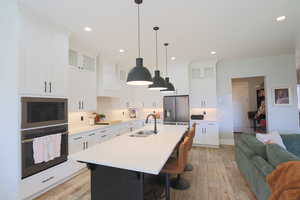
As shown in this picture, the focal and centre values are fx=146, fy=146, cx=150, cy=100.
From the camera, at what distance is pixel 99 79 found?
4152mm

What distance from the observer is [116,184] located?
5.31 feet

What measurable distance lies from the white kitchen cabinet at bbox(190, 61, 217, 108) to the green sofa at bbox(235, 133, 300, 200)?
2.23 metres

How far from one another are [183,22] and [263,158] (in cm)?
246

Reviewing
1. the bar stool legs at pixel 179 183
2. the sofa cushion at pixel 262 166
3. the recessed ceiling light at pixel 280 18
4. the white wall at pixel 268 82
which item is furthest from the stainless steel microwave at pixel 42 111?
the white wall at pixel 268 82

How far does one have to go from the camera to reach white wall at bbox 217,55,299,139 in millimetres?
4449

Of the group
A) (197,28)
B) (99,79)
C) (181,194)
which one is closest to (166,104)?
→ (99,79)

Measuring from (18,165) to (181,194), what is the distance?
2.38m

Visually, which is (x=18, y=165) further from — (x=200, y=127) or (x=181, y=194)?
(x=200, y=127)

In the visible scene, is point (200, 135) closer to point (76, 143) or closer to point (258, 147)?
point (258, 147)

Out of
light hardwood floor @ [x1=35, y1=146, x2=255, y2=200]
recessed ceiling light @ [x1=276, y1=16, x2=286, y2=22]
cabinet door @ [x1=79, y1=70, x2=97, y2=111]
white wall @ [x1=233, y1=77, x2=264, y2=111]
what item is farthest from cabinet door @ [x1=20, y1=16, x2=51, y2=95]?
white wall @ [x1=233, y1=77, x2=264, y2=111]

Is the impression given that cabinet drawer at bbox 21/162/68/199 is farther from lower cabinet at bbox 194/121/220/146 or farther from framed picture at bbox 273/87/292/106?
framed picture at bbox 273/87/292/106

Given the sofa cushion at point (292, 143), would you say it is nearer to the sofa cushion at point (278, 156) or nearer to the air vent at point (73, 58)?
the sofa cushion at point (278, 156)

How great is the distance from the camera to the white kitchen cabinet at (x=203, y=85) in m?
4.91

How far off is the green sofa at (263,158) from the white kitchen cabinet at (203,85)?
223cm
